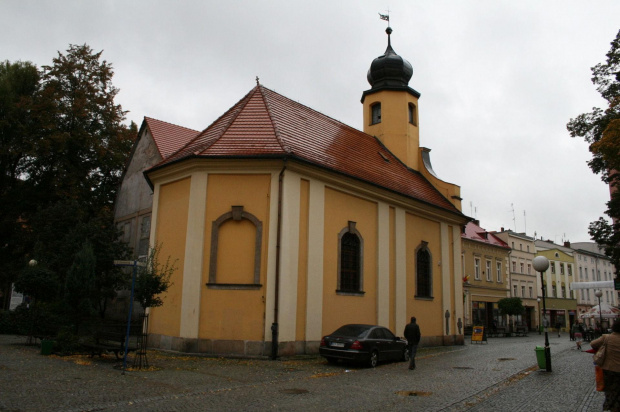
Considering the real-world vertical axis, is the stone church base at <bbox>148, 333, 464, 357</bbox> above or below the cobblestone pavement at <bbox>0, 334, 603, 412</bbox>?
above

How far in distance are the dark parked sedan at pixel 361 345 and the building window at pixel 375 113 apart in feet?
49.8

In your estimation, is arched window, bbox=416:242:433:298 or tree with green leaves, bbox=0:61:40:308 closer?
arched window, bbox=416:242:433:298

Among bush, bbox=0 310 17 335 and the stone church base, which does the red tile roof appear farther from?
bush, bbox=0 310 17 335

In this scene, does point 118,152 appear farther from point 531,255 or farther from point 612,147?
point 531,255

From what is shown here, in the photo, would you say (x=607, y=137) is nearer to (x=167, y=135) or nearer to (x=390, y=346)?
(x=390, y=346)

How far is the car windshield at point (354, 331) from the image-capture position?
46.7ft

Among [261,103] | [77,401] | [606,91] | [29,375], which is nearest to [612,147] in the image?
[606,91]

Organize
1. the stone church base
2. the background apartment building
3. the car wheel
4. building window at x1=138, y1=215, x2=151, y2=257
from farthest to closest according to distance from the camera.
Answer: the background apartment building → building window at x1=138, y1=215, x2=151, y2=257 → the stone church base → the car wheel

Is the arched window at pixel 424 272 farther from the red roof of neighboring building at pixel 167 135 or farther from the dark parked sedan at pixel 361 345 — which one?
the red roof of neighboring building at pixel 167 135

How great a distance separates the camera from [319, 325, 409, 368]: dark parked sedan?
1360 centimetres

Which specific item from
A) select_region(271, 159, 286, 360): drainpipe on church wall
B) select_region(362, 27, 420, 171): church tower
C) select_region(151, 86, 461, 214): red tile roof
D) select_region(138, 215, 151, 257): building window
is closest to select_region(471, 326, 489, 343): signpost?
select_region(151, 86, 461, 214): red tile roof

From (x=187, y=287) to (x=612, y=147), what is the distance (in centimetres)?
1390

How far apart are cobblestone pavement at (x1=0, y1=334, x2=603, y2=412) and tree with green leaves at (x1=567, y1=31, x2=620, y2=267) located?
6699mm

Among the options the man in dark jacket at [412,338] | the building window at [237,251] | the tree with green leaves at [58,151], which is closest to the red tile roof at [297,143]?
the building window at [237,251]
